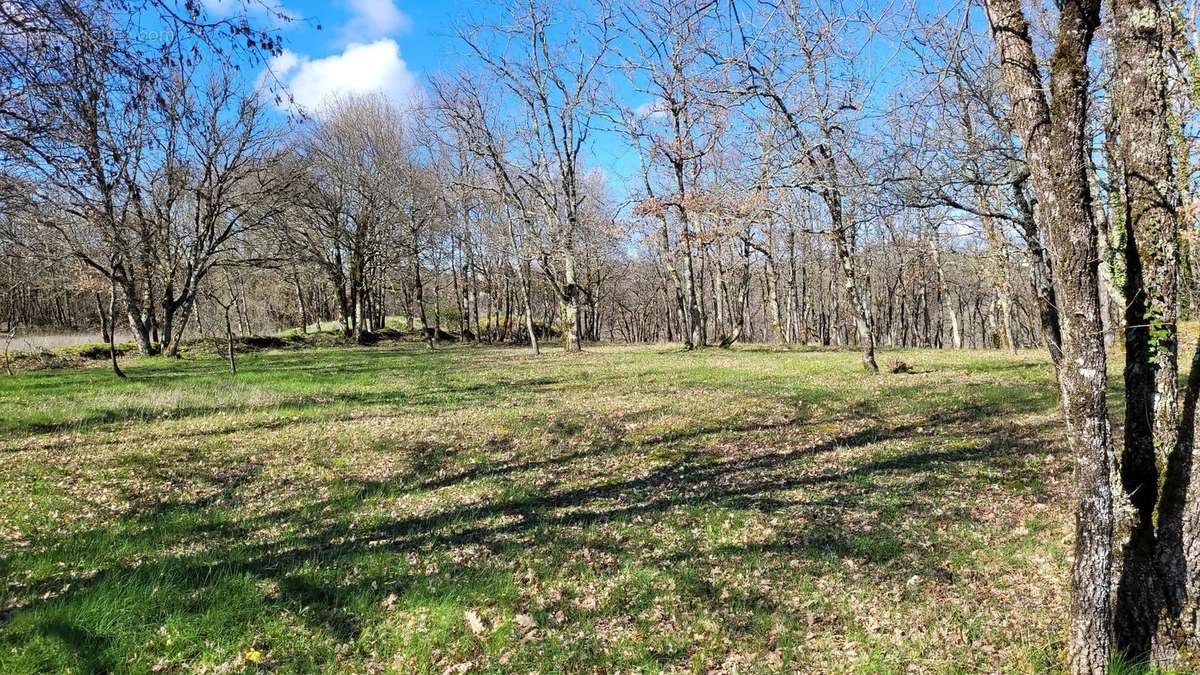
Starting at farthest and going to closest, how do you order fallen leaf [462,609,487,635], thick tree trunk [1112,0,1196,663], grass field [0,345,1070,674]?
fallen leaf [462,609,487,635] < grass field [0,345,1070,674] < thick tree trunk [1112,0,1196,663]

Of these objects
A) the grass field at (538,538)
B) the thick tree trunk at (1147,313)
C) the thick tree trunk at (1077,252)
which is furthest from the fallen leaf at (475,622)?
the thick tree trunk at (1147,313)

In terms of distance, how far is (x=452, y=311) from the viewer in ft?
203

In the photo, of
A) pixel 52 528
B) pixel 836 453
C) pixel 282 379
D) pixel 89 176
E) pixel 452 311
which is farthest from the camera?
pixel 452 311

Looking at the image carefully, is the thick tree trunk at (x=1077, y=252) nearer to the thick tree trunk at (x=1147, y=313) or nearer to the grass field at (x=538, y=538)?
the thick tree trunk at (x=1147, y=313)

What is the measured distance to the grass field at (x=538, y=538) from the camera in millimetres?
4375

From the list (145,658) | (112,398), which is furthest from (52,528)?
(112,398)

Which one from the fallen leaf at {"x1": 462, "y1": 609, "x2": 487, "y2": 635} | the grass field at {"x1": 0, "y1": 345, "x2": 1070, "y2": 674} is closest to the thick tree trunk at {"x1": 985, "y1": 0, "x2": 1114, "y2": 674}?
the grass field at {"x1": 0, "y1": 345, "x2": 1070, "y2": 674}

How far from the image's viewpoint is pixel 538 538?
6367 mm

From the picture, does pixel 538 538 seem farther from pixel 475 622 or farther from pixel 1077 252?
pixel 1077 252

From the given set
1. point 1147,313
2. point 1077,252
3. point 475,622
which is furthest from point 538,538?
point 1147,313

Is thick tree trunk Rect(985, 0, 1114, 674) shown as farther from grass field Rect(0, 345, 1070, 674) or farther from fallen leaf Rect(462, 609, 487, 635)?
fallen leaf Rect(462, 609, 487, 635)

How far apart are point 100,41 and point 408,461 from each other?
6313mm

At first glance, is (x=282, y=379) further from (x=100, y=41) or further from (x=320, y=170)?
(x=320, y=170)

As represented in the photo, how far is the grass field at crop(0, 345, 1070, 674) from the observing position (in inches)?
172
